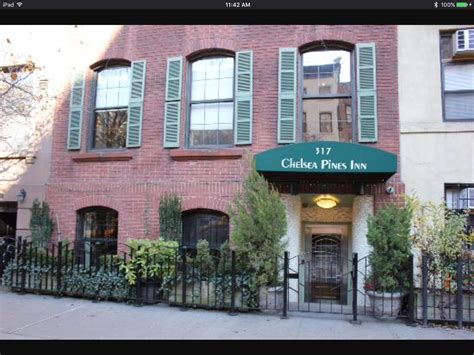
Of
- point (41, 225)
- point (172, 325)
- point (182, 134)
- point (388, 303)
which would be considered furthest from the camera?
point (41, 225)

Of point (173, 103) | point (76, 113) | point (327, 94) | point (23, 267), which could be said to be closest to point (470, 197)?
point (327, 94)

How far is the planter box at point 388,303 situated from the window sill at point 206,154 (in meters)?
3.73

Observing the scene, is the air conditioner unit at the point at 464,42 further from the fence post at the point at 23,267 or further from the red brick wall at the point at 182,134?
the fence post at the point at 23,267

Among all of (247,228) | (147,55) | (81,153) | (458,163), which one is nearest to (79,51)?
(147,55)

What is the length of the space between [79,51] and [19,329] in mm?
6541

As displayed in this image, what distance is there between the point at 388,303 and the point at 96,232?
6.47 metres

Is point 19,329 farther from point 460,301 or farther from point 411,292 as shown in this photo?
point 460,301

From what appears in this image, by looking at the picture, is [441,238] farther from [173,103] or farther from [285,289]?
[173,103]

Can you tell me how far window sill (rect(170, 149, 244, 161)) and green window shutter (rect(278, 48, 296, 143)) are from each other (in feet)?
3.18

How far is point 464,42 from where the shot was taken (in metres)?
7.85

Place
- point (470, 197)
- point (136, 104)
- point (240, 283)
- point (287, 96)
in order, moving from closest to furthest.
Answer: point (240, 283), point (470, 197), point (287, 96), point (136, 104)

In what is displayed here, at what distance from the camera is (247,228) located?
708 cm

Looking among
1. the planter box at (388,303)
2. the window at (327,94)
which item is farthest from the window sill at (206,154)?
the planter box at (388,303)

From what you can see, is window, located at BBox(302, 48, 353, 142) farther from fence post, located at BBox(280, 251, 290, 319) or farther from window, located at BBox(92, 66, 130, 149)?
window, located at BBox(92, 66, 130, 149)
